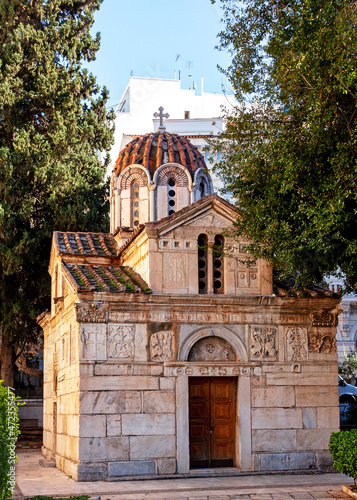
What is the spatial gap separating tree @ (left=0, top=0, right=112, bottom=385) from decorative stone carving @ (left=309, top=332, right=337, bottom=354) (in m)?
12.1

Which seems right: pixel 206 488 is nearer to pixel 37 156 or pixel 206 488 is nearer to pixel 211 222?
pixel 211 222

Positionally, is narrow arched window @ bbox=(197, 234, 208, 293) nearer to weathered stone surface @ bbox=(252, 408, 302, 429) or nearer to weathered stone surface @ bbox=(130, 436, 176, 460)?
weathered stone surface @ bbox=(252, 408, 302, 429)

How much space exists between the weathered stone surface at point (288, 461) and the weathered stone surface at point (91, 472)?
3.72 m

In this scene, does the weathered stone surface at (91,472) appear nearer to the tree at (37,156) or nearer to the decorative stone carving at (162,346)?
the decorative stone carving at (162,346)

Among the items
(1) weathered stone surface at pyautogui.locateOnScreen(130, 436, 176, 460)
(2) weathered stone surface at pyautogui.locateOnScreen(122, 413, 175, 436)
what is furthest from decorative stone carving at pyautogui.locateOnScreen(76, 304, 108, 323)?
(1) weathered stone surface at pyautogui.locateOnScreen(130, 436, 176, 460)

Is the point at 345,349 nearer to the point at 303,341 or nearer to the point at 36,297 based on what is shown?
the point at 36,297

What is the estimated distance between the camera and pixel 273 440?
1562 centimetres

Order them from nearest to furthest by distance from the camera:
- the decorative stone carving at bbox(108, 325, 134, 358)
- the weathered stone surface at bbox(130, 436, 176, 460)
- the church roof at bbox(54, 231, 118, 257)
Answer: the weathered stone surface at bbox(130, 436, 176, 460)
the decorative stone carving at bbox(108, 325, 134, 358)
the church roof at bbox(54, 231, 118, 257)

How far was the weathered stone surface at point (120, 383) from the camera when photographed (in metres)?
14.7

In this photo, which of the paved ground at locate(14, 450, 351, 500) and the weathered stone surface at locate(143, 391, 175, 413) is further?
the weathered stone surface at locate(143, 391, 175, 413)

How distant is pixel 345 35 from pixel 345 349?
3006cm

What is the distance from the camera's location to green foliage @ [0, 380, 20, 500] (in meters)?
8.49

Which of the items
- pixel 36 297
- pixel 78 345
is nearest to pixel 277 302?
pixel 78 345

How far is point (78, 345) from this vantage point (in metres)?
14.9
